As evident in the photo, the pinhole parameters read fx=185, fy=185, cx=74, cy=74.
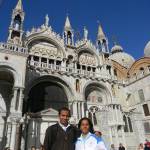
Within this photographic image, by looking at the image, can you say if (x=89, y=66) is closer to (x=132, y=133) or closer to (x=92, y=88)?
(x=92, y=88)

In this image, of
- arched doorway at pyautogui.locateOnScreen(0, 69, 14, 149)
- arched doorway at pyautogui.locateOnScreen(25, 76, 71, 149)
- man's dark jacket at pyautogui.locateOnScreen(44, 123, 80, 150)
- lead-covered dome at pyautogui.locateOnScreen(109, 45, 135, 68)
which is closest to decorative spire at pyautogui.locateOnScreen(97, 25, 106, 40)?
lead-covered dome at pyautogui.locateOnScreen(109, 45, 135, 68)

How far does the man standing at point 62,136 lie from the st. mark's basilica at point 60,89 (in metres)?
11.9

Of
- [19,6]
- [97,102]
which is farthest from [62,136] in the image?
[19,6]

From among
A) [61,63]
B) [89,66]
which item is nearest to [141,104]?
[89,66]

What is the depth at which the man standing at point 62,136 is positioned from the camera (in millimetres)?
3425

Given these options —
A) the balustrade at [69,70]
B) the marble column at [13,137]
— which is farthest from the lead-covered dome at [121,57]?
the marble column at [13,137]

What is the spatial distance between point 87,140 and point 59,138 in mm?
528

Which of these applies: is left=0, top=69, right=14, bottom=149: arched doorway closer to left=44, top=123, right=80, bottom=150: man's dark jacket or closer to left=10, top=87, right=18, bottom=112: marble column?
left=10, top=87, right=18, bottom=112: marble column

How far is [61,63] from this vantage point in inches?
923

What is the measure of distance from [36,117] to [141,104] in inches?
516

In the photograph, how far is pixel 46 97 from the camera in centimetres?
2008

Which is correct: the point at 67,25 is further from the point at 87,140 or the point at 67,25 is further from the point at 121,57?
the point at 87,140

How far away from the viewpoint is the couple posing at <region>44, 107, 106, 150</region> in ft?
11.2

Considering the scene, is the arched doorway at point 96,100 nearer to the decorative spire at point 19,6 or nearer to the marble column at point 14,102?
the marble column at point 14,102
